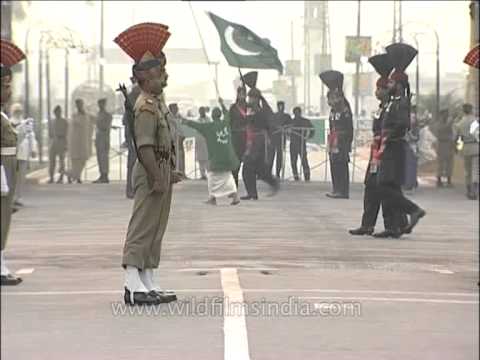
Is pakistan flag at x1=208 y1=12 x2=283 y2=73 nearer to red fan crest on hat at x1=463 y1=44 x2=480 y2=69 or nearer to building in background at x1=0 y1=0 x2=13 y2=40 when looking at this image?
red fan crest on hat at x1=463 y1=44 x2=480 y2=69

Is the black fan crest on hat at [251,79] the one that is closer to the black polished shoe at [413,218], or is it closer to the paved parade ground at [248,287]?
the paved parade ground at [248,287]

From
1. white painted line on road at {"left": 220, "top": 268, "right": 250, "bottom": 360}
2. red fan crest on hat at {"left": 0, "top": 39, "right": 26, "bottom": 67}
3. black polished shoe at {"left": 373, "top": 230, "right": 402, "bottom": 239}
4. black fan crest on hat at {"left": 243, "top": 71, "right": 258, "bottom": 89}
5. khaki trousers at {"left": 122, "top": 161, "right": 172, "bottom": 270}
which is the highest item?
red fan crest on hat at {"left": 0, "top": 39, "right": 26, "bottom": 67}

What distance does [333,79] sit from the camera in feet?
27.1

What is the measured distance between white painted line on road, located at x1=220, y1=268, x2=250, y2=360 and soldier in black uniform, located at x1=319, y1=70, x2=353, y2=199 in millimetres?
1055

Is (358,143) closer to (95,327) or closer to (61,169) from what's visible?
(95,327)

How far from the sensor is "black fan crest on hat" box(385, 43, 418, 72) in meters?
7.68

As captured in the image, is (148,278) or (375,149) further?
(375,149)

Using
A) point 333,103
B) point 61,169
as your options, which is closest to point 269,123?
point 333,103

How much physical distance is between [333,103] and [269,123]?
473 mm

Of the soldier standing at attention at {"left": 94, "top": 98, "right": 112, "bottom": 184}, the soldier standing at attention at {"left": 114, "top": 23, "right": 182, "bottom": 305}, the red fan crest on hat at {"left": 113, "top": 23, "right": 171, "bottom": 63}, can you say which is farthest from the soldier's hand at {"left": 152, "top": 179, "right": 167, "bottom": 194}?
the soldier standing at attention at {"left": 94, "top": 98, "right": 112, "bottom": 184}

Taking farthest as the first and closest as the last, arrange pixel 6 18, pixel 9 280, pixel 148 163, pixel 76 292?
pixel 6 18 → pixel 9 280 → pixel 76 292 → pixel 148 163

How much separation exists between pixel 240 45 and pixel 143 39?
1.50 m

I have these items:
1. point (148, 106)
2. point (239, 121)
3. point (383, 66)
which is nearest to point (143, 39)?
point (148, 106)

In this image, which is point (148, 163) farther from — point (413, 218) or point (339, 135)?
point (413, 218)
